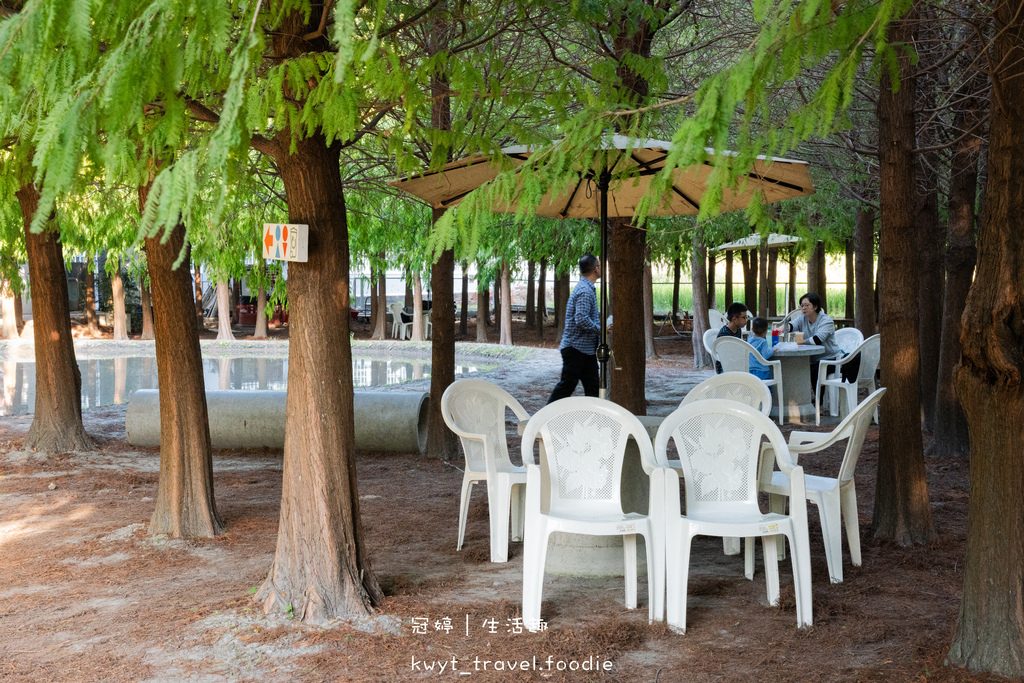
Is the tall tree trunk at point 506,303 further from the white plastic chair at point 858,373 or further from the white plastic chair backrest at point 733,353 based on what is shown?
the white plastic chair at point 858,373

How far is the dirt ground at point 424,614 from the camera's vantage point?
3762 millimetres

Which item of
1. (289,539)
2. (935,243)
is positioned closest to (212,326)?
(935,243)

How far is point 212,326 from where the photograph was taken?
32.1 meters

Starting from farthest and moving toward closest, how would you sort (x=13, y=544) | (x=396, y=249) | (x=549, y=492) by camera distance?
(x=396, y=249) → (x=13, y=544) → (x=549, y=492)

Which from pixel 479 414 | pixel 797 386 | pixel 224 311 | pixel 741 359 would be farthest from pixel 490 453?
pixel 224 311

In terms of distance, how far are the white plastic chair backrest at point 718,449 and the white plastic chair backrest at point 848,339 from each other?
24.1ft

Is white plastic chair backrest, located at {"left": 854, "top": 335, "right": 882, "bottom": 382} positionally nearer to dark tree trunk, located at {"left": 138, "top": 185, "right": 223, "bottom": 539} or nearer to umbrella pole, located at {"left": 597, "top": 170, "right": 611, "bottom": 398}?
umbrella pole, located at {"left": 597, "top": 170, "right": 611, "bottom": 398}

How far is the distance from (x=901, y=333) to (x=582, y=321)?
134 inches

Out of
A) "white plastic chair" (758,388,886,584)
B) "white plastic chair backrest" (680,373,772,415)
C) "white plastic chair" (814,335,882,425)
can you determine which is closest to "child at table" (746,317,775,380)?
"white plastic chair" (814,335,882,425)

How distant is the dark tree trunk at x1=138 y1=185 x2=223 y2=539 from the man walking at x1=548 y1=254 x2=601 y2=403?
11.5 feet

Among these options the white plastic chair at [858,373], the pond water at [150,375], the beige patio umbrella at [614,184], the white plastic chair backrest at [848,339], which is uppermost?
the beige patio umbrella at [614,184]

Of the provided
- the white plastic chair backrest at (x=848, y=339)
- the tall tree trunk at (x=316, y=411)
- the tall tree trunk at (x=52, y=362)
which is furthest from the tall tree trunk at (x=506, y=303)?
the tall tree trunk at (x=316, y=411)

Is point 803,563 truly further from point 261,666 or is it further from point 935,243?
point 935,243

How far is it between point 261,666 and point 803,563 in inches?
98.1
